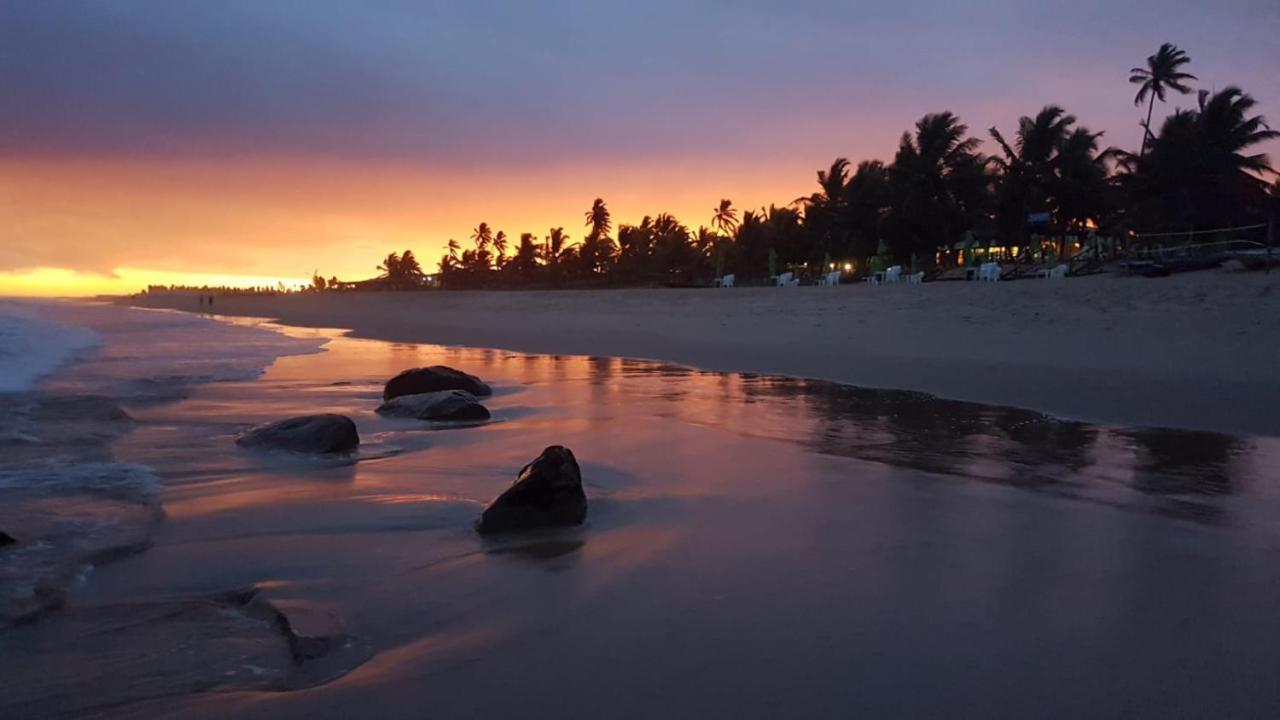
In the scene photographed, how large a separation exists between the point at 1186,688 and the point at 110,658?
4.24 m

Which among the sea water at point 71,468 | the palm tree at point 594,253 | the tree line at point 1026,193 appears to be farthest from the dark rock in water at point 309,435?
the palm tree at point 594,253

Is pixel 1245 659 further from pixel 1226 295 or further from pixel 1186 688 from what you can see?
pixel 1226 295

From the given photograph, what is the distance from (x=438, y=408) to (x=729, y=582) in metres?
6.37

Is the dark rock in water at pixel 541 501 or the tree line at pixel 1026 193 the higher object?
the tree line at pixel 1026 193

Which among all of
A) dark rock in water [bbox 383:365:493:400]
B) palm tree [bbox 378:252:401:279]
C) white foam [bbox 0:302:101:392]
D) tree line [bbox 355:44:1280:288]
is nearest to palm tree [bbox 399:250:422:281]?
palm tree [bbox 378:252:401:279]

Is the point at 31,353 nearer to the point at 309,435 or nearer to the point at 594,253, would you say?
the point at 309,435

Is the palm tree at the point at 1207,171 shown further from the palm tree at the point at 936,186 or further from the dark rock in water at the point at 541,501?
the dark rock in water at the point at 541,501

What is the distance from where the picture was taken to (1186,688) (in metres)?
3.04

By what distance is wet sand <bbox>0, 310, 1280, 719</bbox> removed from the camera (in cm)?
305

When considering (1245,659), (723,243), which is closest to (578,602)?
(1245,659)

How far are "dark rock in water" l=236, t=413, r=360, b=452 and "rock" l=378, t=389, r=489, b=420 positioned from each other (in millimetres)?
1736

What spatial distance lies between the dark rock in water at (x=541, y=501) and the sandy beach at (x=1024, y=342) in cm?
710

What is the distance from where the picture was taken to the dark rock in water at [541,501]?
5.14m

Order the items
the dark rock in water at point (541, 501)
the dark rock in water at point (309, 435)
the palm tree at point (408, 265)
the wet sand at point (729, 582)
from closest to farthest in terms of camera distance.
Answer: the wet sand at point (729, 582)
the dark rock in water at point (541, 501)
the dark rock in water at point (309, 435)
the palm tree at point (408, 265)
